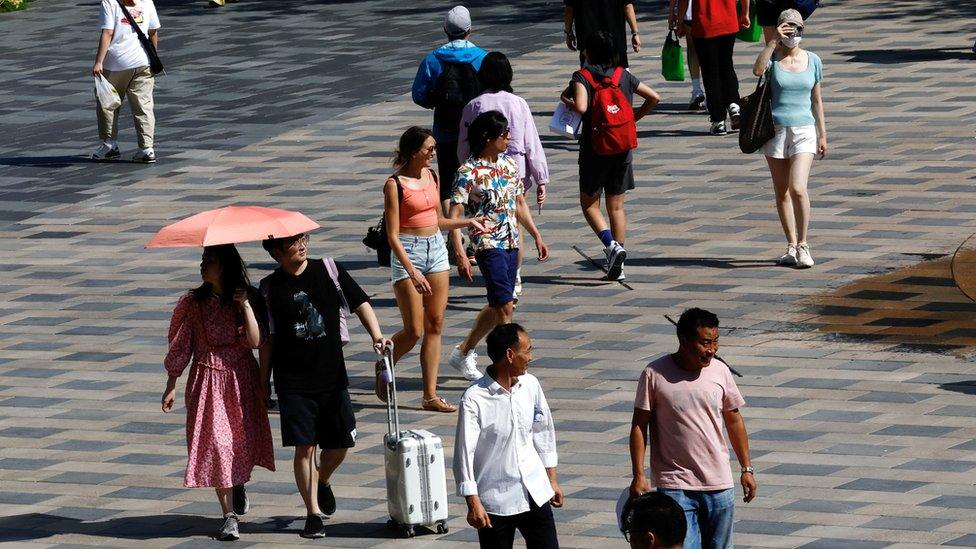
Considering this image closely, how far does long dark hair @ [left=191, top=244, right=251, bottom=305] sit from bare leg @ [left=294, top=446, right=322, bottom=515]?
0.79 metres

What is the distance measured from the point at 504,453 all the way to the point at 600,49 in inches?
257

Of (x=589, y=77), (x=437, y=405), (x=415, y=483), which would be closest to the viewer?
(x=415, y=483)

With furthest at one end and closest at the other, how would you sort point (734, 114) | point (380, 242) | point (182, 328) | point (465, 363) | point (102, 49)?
point (734, 114)
point (102, 49)
point (380, 242)
point (465, 363)
point (182, 328)

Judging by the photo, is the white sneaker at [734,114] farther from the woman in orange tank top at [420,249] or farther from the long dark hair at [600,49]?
the woman in orange tank top at [420,249]

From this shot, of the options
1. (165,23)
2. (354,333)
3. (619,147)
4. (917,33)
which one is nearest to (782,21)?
(619,147)

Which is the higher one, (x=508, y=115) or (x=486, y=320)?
(x=508, y=115)

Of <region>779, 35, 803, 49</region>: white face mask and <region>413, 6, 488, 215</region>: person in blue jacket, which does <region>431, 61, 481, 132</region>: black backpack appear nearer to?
<region>413, 6, 488, 215</region>: person in blue jacket

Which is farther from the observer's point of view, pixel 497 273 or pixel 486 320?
pixel 486 320

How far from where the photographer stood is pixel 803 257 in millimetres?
13867

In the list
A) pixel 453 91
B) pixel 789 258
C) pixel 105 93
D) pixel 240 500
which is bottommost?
pixel 789 258

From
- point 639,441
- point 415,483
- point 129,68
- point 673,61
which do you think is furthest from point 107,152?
point 639,441

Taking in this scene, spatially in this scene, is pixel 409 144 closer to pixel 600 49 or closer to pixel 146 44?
pixel 600 49

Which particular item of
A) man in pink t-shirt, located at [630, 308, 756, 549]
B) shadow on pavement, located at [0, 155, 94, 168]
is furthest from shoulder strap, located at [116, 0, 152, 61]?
man in pink t-shirt, located at [630, 308, 756, 549]

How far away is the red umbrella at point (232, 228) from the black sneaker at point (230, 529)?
4.27 ft
